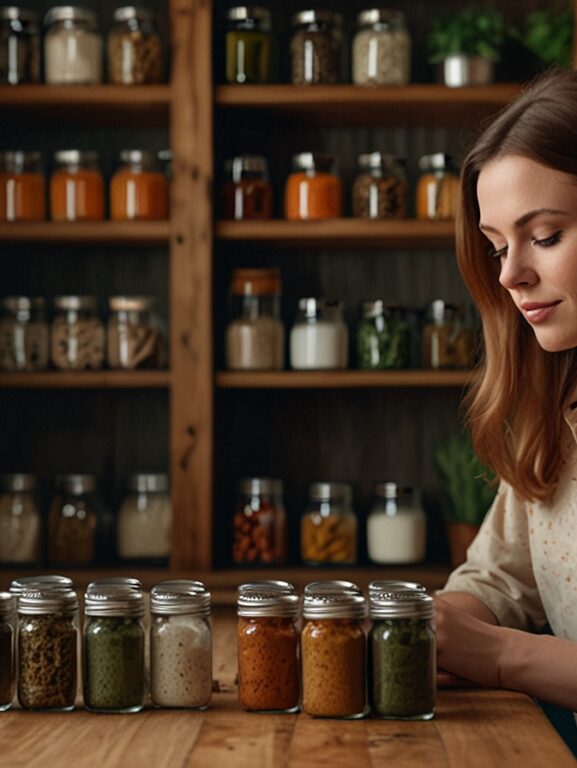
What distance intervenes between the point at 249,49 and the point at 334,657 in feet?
5.77

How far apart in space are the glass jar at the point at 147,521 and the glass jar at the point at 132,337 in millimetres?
247

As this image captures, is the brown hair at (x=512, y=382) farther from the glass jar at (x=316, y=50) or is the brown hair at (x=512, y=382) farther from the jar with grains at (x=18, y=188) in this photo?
the jar with grains at (x=18, y=188)

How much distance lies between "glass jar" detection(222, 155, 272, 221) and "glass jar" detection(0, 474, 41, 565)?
719 mm

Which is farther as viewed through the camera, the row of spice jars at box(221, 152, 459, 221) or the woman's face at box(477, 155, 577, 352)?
the row of spice jars at box(221, 152, 459, 221)

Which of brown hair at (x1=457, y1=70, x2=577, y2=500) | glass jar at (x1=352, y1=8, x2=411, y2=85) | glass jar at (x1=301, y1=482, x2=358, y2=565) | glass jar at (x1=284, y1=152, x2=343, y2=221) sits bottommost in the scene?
glass jar at (x1=301, y1=482, x2=358, y2=565)

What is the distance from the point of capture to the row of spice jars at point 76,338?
2.62m

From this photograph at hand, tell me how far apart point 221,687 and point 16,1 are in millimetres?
2059

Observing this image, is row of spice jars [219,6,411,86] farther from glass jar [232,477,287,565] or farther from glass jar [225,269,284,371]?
glass jar [232,477,287,565]

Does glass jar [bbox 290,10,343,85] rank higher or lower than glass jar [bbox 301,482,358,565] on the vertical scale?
higher

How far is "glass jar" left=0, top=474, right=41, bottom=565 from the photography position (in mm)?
2592

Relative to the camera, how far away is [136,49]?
2.60 meters

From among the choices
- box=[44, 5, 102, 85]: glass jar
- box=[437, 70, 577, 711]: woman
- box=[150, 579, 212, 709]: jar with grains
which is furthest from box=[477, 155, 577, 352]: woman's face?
box=[44, 5, 102, 85]: glass jar

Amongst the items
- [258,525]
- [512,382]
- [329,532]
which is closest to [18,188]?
[258,525]

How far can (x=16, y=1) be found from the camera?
2861 mm
